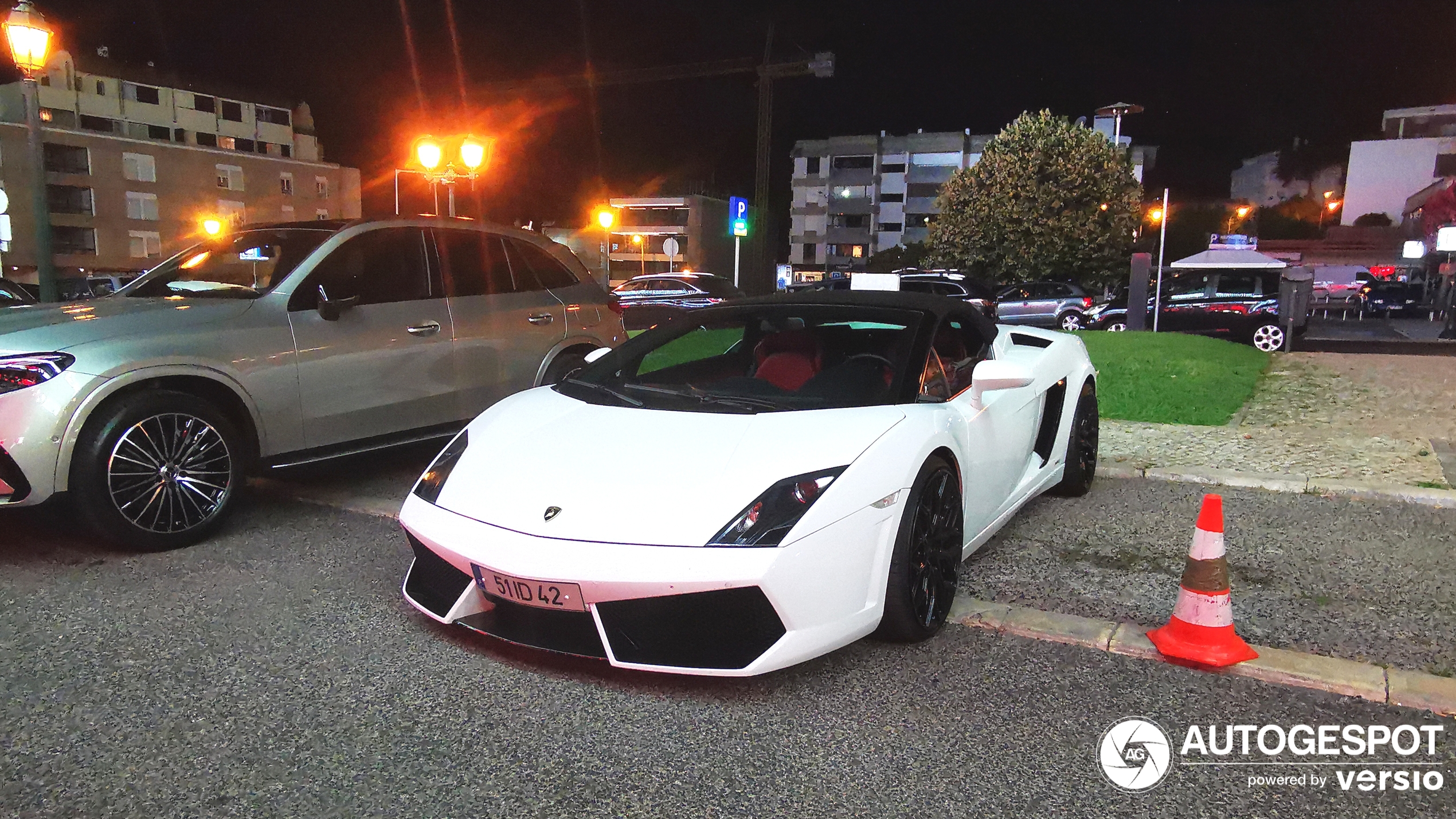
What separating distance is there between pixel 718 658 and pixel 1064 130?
2740 cm

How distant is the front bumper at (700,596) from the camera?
2.62 m

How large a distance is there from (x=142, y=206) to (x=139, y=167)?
1995mm

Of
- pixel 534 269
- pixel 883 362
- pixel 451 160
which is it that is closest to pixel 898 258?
pixel 451 160

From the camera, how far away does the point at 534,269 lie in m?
6.29

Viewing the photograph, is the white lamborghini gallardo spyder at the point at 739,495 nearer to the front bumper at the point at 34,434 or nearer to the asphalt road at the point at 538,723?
the asphalt road at the point at 538,723

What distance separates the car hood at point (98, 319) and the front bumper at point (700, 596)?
2.51m

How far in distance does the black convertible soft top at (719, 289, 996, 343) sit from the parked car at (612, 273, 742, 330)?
18628 mm

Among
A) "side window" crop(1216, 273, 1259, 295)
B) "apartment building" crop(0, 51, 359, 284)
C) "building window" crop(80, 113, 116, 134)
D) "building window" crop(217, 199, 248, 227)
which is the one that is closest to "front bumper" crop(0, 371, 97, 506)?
"side window" crop(1216, 273, 1259, 295)

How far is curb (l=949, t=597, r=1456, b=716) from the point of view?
284cm

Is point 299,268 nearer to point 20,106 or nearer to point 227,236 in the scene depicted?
point 227,236

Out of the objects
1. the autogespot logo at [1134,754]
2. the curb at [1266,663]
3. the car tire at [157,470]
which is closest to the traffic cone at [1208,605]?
the curb at [1266,663]

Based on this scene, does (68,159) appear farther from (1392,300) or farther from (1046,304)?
(1392,300)

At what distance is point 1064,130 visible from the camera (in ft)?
86.9

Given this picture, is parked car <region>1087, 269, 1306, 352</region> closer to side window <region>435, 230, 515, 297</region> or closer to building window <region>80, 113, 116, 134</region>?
side window <region>435, 230, 515, 297</region>
